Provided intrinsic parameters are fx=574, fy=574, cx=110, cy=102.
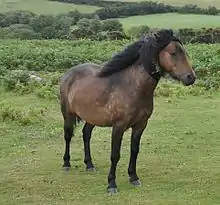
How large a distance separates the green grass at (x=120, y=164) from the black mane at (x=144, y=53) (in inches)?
73.2

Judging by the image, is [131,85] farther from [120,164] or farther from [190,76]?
[120,164]

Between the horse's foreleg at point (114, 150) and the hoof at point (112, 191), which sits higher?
the horse's foreleg at point (114, 150)

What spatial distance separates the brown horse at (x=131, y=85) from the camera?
27.2 feet

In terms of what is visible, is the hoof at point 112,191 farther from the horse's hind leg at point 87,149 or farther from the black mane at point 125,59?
the black mane at point 125,59

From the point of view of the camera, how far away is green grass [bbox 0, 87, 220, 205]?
335 inches

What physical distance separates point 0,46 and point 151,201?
23.9m

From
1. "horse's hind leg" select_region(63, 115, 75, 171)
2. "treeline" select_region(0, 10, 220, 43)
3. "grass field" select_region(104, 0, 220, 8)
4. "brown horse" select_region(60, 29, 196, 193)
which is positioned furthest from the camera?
"grass field" select_region(104, 0, 220, 8)

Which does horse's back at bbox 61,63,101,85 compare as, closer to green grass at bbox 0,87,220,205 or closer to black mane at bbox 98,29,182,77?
black mane at bbox 98,29,182,77

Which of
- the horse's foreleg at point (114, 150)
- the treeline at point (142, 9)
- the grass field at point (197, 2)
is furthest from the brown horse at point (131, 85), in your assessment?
the grass field at point (197, 2)

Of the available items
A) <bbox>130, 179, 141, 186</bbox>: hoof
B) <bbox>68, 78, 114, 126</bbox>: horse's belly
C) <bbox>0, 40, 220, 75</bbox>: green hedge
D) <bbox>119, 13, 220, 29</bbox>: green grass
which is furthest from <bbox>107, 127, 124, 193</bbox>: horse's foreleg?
<bbox>119, 13, 220, 29</bbox>: green grass

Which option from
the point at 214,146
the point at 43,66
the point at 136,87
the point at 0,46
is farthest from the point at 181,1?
the point at 136,87

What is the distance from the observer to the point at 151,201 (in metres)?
8.20

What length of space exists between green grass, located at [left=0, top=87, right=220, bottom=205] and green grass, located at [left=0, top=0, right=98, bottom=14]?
110ft

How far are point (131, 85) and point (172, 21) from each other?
31.1m
